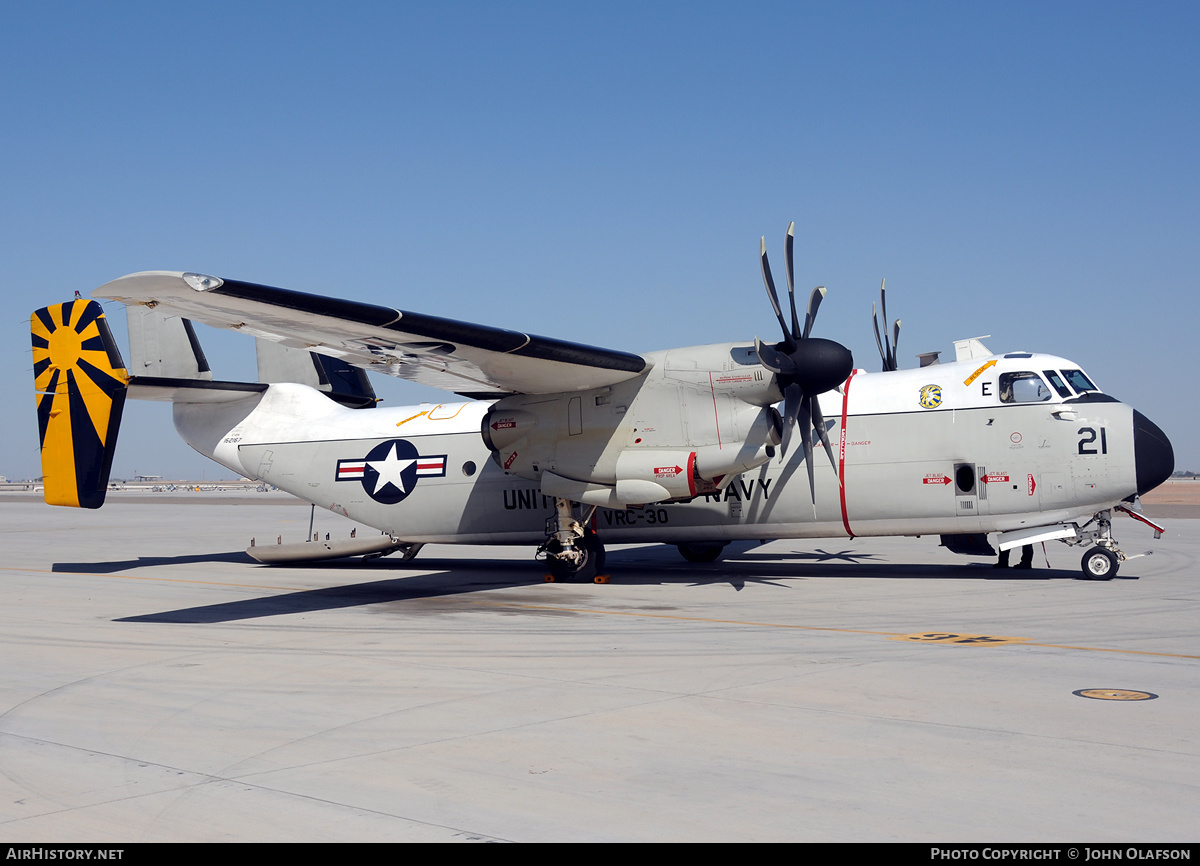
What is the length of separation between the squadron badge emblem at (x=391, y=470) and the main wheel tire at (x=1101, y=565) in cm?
1234

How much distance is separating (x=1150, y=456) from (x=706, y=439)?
7.24 meters

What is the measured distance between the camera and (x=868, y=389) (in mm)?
17828

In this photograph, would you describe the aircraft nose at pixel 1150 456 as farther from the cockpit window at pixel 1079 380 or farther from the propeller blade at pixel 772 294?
the propeller blade at pixel 772 294

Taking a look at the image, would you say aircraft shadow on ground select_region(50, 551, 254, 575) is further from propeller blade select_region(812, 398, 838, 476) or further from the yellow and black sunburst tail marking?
propeller blade select_region(812, 398, 838, 476)

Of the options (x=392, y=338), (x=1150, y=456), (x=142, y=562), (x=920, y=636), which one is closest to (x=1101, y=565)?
(x=1150, y=456)

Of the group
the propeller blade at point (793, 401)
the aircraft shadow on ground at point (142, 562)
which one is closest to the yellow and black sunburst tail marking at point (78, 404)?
the aircraft shadow on ground at point (142, 562)

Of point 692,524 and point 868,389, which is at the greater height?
point 868,389

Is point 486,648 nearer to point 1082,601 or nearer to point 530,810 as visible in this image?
point 530,810

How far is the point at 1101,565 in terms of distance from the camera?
16266 mm

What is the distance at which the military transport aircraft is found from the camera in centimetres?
1587

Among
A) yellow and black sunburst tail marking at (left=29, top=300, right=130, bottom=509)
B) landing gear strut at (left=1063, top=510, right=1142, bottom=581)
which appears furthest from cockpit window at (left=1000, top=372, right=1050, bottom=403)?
yellow and black sunburst tail marking at (left=29, top=300, right=130, bottom=509)

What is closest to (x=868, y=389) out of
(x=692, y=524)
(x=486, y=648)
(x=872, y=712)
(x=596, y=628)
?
(x=692, y=524)
